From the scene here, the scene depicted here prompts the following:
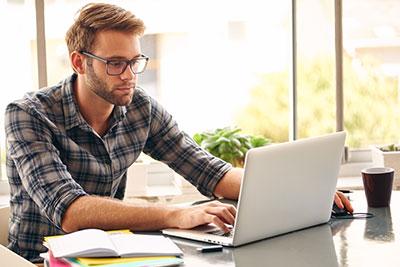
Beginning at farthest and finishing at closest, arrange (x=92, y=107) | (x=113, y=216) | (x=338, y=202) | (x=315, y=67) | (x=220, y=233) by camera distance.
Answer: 1. (x=315, y=67)
2. (x=92, y=107)
3. (x=338, y=202)
4. (x=113, y=216)
5. (x=220, y=233)

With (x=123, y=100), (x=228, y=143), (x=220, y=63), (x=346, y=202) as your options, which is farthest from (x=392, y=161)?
(x=123, y=100)

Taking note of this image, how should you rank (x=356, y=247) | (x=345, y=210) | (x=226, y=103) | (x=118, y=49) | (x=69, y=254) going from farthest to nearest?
(x=226, y=103)
(x=118, y=49)
(x=345, y=210)
(x=356, y=247)
(x=69, y=254)

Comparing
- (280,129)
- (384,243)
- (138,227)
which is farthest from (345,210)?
(280,129)

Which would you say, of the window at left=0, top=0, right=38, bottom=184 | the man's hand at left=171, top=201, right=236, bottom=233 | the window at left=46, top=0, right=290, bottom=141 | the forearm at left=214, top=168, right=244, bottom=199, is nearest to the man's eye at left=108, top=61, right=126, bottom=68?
the forearm at left=214, top=168, right=244, bottom=199

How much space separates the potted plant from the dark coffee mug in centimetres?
133

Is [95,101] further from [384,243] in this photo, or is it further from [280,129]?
[280,129]

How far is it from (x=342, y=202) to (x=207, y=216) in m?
0.49

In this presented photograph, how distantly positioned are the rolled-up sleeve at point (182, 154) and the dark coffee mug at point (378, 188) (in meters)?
0.49

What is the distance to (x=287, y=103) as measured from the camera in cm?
426

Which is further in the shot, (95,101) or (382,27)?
(382,27)

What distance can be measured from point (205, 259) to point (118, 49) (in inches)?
38.0

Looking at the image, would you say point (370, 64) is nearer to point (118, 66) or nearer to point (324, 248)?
point (118, 66)

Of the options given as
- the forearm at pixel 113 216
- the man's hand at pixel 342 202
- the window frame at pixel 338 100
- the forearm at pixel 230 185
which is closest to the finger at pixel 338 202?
the man's hand at pixel 342 202

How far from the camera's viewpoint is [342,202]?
2604mm
